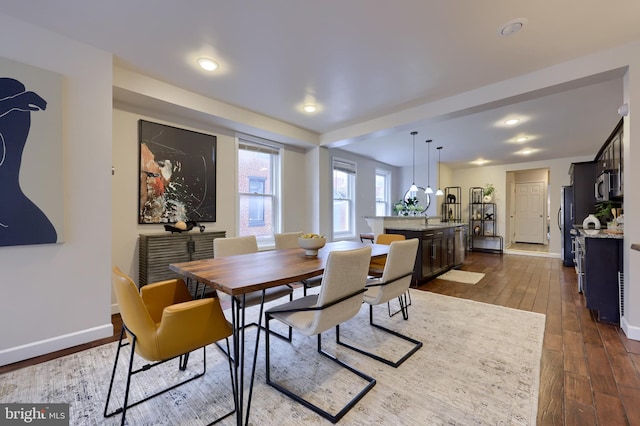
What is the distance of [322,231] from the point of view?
16.8 ft

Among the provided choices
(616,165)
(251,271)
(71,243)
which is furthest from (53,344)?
(616,165)

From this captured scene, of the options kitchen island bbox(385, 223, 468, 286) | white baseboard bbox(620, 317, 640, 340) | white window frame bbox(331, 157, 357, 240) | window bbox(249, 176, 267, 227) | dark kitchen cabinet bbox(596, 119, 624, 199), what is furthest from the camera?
white window frame bbox(331, 157, 357, 240)

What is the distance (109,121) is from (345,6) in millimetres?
2234

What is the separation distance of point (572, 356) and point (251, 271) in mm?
2567

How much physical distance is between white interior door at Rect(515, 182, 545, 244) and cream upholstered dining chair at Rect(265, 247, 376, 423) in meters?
9.37

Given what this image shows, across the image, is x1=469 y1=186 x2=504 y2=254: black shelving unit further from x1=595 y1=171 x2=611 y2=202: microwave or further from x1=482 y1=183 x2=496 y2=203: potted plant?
x1=595 y1=171 x2=611 y2=202: microwave

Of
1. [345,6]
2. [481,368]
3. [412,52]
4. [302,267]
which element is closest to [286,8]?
[345,6]

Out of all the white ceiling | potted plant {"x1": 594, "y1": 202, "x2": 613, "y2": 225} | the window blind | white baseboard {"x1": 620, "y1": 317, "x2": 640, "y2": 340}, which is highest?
the white ceiling

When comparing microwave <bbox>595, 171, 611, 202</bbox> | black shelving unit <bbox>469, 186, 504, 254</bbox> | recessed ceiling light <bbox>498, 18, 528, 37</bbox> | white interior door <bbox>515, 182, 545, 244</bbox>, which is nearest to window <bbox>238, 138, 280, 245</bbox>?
recessed ceiling light <bbox>498, 18, 528, 37</bbox>

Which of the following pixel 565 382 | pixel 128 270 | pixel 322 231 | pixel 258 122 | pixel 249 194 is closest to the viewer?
pixel 565 382

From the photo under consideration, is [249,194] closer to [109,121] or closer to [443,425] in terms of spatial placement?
[109,121]

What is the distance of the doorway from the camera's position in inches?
333

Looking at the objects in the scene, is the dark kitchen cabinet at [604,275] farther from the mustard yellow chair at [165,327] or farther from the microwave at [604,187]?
the mustard yellow chair at [165,327]

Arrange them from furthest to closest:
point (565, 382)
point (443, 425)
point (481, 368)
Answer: point (481, 368) < point (565, 382) < point (443, 425)
